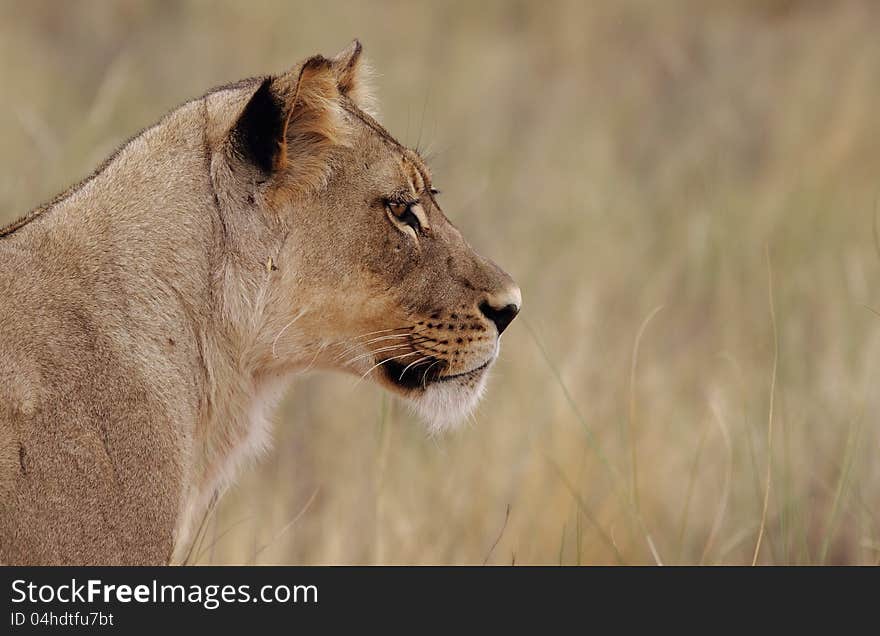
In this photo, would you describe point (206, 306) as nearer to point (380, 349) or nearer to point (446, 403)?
point (380, 349)

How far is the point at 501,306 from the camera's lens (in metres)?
3.58

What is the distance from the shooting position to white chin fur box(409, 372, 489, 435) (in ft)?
11.9

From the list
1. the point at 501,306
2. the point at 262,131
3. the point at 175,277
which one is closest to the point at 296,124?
the point at 262,131

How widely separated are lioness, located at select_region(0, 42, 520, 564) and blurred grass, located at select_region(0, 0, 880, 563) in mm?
695

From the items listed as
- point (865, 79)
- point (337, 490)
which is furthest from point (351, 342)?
point (865, 79)

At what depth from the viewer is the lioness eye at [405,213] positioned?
3.51 metres

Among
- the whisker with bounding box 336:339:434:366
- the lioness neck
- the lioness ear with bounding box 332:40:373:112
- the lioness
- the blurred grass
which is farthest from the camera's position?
the blurred grass

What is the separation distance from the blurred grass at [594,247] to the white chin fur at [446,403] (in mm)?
471

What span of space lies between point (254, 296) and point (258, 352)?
17 centimetres

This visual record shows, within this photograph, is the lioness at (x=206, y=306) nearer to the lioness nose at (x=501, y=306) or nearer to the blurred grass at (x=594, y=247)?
the lioness nose at (x=501, y=306)

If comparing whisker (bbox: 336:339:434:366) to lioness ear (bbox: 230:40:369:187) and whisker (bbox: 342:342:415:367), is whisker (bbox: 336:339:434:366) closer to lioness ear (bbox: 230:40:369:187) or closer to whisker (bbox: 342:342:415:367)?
whisker (bbox: 342:342:415:367)

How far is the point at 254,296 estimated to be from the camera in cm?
328

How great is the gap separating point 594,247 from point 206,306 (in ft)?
18.5

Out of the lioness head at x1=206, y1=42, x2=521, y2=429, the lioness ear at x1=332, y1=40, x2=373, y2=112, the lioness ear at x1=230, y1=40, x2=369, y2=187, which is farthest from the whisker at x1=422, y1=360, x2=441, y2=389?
the lioness ear at x1=332, y1=40, x2=373, y2=112
